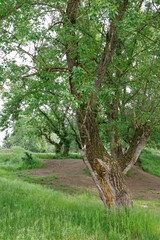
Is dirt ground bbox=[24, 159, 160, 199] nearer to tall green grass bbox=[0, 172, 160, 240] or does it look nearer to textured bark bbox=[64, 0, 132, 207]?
textured bark bbox=[64, 0, 132, 207]

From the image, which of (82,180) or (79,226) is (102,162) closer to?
(79,226)

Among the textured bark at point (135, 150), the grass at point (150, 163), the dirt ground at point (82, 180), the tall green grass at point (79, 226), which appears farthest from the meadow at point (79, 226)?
the grass at point (150, 163)

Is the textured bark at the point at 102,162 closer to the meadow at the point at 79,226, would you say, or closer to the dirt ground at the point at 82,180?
the meadow at the point at 79,226

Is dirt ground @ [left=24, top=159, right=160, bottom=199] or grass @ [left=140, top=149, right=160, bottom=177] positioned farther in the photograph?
grass @ [left=140, top=149, right=160, bottom=177]

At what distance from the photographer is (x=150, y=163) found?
19172 mm

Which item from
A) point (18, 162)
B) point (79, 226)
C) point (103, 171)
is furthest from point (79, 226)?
point (18, 162)

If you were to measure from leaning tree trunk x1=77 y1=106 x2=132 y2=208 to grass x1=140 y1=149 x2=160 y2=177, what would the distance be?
13927 mm

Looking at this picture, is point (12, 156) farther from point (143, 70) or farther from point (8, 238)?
point (8, 238)

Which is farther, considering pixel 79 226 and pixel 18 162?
pixel 18 162

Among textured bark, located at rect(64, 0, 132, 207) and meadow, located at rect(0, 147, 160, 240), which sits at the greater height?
textured bark, located at rect(64, 0, 132, 207)

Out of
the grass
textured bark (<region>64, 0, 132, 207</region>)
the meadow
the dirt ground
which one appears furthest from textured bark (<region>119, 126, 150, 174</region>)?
the grass

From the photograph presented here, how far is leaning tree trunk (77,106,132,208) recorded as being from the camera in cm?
489

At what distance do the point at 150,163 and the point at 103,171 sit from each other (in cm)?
1582

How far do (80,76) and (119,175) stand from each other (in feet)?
9.12
